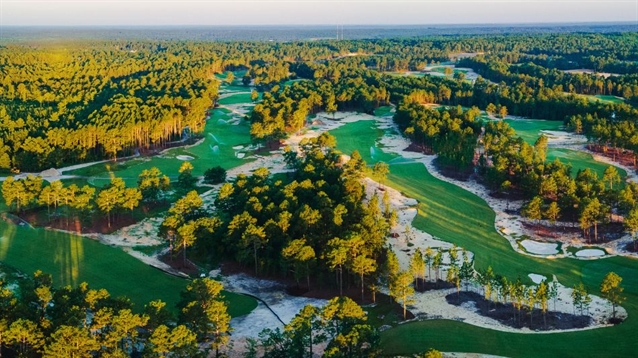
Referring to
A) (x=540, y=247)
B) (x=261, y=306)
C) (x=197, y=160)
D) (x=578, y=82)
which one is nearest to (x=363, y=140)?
(x=197, y=160)

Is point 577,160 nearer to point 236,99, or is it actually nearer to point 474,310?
point 474,310

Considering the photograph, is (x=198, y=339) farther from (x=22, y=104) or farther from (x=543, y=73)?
(x=543, y=73)

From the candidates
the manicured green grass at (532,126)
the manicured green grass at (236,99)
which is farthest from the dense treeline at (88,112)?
the manicured green grass at (532,126)

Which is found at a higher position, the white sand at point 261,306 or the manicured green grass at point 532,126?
the manicured green grass at point 532,126

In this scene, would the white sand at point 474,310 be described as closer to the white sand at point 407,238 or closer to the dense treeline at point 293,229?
the dense treeline at point 293,229

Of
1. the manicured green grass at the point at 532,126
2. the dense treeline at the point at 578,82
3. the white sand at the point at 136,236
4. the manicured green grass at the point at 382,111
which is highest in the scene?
the dense treeline at the point at 578,82
